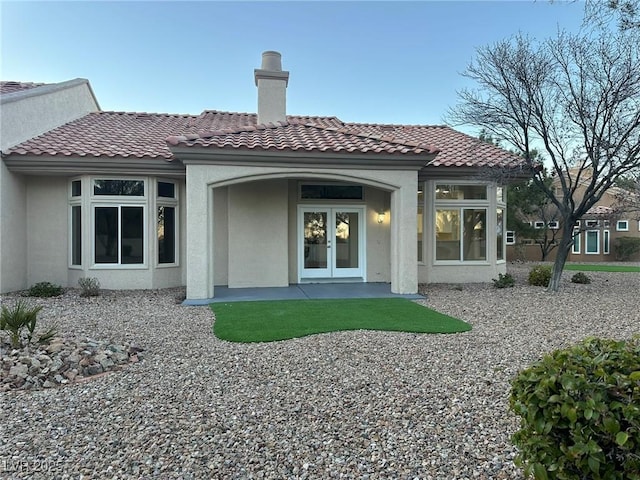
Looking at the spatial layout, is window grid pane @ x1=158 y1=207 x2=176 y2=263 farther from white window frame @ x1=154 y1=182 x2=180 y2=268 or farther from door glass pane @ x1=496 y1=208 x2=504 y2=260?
door glass pane @ x1=496 y1=208 x2=504 y2=260

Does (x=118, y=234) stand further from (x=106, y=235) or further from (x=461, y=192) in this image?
(x=461, y=192)

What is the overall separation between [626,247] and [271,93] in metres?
27.5

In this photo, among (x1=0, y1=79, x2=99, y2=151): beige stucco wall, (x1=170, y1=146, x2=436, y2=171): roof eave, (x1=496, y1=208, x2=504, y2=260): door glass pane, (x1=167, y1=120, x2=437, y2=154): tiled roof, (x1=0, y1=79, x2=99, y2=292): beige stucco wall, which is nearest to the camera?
(x1=170, y1=146, x2=436, y2=171): roof eave

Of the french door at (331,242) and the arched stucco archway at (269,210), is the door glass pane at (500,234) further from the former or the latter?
the french door at (331,242)

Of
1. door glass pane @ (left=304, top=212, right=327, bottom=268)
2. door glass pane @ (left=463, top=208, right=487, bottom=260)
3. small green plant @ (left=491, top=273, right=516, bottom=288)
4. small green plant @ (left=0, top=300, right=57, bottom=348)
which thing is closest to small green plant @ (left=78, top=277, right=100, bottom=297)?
small green plant @ (left=0, top=300, right=57, bottom=348)

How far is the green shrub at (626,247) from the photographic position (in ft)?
95.7

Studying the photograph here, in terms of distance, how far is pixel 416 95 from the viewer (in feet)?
62.8

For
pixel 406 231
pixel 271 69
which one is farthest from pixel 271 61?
pixel 406 231

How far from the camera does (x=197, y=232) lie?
1080 cm

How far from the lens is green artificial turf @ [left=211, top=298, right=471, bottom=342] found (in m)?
7.54

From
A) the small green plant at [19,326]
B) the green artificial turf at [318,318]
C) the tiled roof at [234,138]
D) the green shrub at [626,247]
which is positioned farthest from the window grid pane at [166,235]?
the green shrub at [626,247]

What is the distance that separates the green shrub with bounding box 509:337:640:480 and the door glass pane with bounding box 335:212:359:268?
38.6 ft

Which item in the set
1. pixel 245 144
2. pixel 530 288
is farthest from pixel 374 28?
pixel 530 288

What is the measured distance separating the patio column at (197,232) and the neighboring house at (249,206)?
0.03 meters
